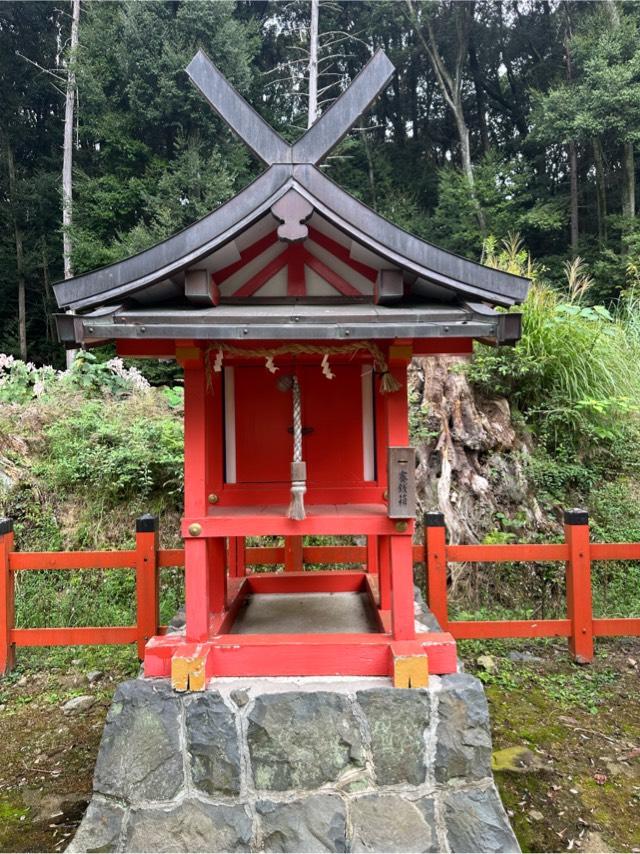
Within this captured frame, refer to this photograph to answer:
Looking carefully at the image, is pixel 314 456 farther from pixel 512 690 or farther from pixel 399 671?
pixel 512 690

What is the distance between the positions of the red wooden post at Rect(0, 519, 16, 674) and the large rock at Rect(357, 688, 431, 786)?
2.94 meters

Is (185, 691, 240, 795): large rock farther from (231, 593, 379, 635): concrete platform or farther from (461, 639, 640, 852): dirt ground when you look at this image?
(461, 639, 640, 852): dirt ground

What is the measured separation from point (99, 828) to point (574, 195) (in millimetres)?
15587

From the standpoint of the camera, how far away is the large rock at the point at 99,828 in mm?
2312

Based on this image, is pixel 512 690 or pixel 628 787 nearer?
pixel 628 787

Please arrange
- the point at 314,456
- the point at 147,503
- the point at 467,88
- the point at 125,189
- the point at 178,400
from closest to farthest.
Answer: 1. the point at 314,456
2. the point at 147,503
3. the point at 178,400
4. the point at 125,189
5. the point at 467,88

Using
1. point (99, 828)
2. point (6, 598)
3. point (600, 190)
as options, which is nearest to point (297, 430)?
point (99, 828)

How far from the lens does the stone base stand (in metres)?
2.34

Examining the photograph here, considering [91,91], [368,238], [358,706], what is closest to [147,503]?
[358,706]

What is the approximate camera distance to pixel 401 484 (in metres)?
2.53

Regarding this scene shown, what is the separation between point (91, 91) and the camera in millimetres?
12547

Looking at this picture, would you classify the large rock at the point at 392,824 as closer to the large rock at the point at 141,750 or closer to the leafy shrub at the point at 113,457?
the large rock at the point at 141,750

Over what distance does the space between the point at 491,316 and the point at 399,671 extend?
1752 mm

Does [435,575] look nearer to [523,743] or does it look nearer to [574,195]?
[523,743]
